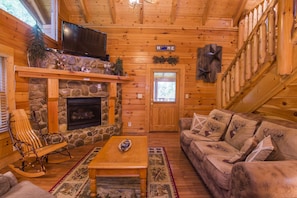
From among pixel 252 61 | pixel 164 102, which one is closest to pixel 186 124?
pixel 252 61

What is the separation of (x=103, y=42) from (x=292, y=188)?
4779 mm

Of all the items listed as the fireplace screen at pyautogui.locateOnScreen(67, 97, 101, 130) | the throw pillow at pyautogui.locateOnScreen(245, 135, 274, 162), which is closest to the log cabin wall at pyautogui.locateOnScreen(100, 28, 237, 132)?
the fireplace screen at pyautogui.locateOnScreen(67, 97, 101, 130)

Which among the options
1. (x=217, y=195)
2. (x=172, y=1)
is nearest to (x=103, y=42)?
(x=172, y=1)

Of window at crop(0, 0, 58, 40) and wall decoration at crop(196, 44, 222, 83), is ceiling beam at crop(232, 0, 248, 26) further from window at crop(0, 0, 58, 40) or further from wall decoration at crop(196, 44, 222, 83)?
window at crop(0, 0, 58, 40)

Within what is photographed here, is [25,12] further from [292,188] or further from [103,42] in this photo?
[292,188]

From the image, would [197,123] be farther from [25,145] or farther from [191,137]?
[25,145]

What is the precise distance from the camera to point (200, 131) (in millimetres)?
3352

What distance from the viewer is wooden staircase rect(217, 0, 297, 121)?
2.19 meters

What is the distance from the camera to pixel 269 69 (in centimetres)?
254

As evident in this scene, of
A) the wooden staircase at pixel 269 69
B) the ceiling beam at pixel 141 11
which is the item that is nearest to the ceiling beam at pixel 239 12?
the wooden staircase at pixel 269 69

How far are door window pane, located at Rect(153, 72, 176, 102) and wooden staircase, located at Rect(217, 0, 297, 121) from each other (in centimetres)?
211

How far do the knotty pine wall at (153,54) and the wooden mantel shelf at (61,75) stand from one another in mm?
744

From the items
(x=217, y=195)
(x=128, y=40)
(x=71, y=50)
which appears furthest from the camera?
(x=128, y=40)

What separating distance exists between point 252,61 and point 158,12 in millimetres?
3294
